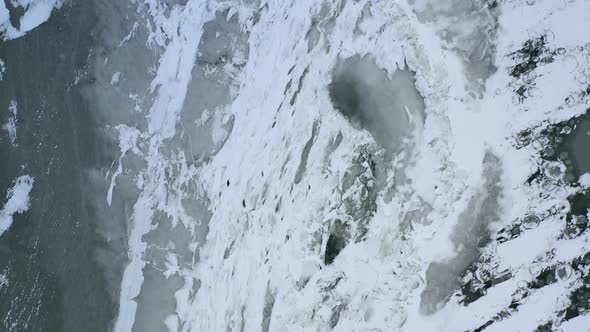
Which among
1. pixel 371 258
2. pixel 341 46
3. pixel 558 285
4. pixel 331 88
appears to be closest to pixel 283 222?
pixel 371 258

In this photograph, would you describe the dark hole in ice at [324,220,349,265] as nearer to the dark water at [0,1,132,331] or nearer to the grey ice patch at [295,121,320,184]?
the grey ice patch at [295,121,320,184]

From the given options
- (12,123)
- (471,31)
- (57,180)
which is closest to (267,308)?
(57,180)

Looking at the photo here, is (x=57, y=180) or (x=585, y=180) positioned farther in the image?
(x=57, y=180)

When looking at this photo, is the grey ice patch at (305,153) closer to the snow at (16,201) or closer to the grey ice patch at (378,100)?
the grey ice patch at (378,100)

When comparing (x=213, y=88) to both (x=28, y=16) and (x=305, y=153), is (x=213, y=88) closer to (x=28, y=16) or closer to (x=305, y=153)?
(x=305, y=153)

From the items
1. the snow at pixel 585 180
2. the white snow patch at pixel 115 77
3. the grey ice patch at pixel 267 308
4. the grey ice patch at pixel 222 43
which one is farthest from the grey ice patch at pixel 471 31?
the white snow patch at pixel 115 77
